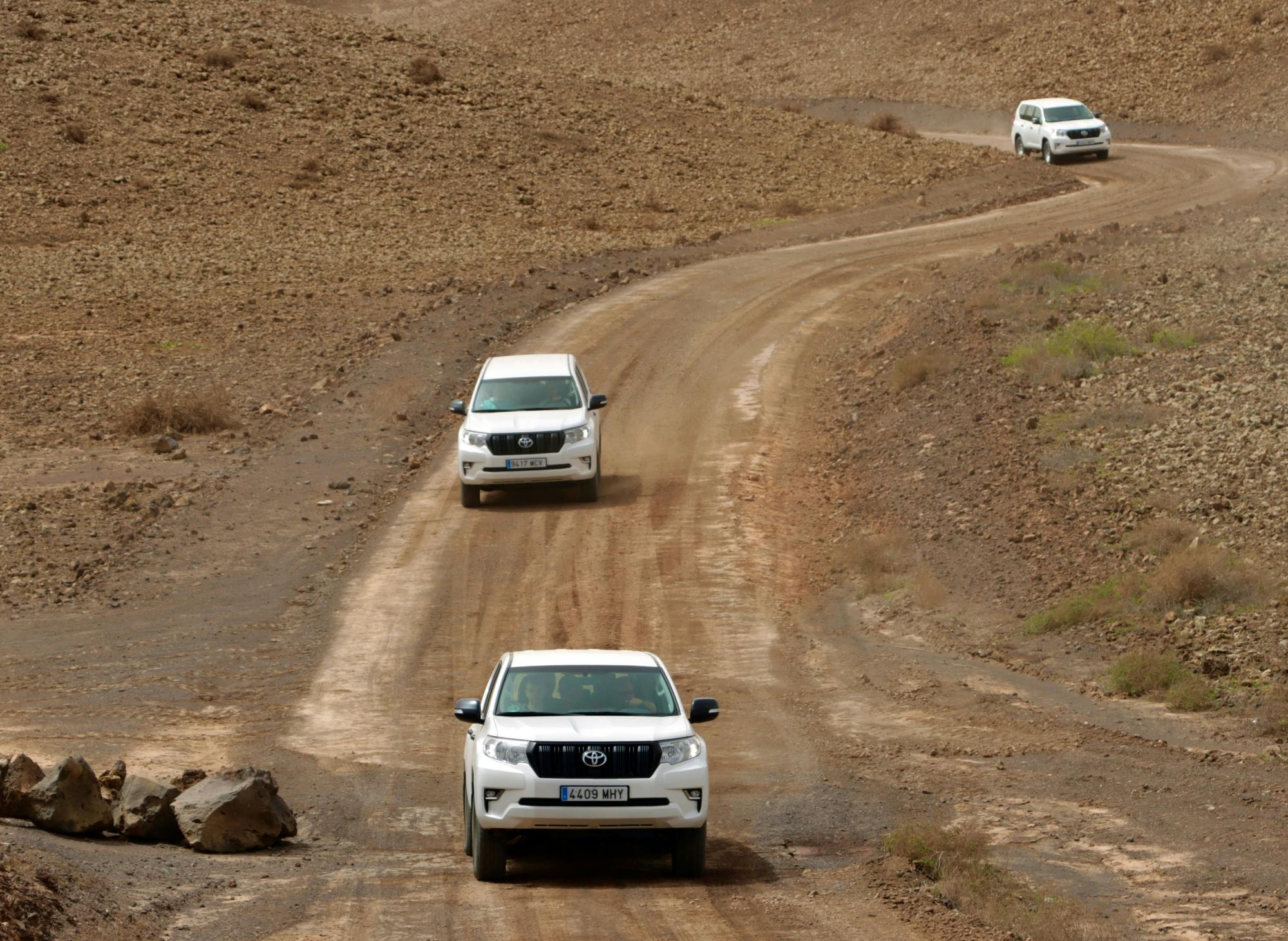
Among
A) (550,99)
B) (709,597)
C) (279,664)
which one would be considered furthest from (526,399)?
(550,99)

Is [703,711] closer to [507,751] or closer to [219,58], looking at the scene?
[507,751]

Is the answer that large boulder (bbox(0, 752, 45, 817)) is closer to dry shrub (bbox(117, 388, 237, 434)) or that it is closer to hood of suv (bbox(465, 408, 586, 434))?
hood of suv (bbox(465, 408, 586, 434))

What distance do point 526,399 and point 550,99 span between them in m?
37.4

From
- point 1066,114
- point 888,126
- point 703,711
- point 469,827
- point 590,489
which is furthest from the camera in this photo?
point 888,126

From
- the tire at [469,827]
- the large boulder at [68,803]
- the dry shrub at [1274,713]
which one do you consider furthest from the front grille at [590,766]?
the dry shrub at [1274,713]

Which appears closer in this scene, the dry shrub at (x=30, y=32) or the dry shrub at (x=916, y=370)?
the dry shrub at (x=916, y=370)

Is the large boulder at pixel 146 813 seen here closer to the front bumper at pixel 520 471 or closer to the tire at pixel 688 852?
the tire at pixel 688 852

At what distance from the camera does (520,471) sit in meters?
24.2

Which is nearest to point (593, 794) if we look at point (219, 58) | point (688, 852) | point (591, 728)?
point (591, 728)

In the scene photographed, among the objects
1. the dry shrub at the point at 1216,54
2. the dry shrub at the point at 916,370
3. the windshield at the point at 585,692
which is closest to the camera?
the windshield at the point at 585,692

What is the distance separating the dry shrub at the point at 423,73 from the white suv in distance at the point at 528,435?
37.9 m

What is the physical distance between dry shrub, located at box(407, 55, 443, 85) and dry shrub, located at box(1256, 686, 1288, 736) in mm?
49369

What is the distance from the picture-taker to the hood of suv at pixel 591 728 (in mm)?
11766

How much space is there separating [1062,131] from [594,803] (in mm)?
46171
